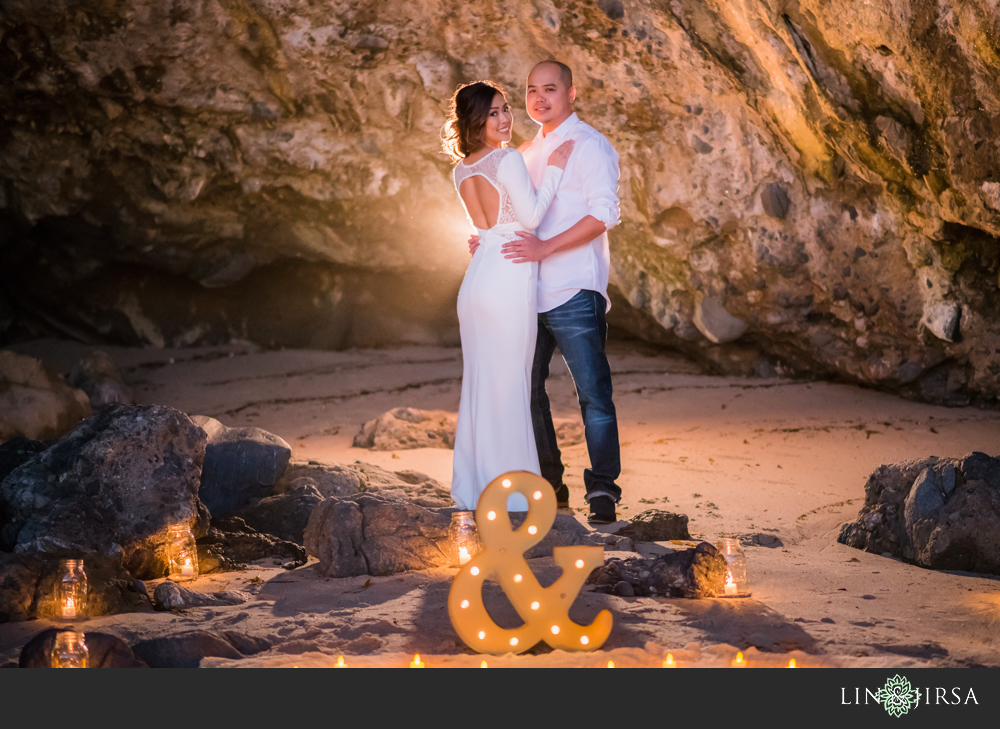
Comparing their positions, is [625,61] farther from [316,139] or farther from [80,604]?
[80,604]

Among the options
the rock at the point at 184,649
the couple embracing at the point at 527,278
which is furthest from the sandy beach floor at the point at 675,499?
the couple embracing at the point at 527,278

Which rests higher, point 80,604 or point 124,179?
point 124,179

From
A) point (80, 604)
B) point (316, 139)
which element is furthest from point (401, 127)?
point (80, 604)

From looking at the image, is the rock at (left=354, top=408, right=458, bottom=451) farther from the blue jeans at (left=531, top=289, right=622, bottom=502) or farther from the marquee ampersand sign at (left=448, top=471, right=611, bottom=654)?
the marquee ampersand sign at (left=448, top=471, right=611, bottom=654)

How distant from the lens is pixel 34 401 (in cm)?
726

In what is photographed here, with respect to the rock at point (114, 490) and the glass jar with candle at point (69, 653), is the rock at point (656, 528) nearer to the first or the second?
the rock at point (114, 490)

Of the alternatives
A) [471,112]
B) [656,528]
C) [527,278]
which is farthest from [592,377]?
[471,112]

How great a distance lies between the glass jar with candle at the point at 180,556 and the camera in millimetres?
3895

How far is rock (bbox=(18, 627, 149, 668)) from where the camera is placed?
2455 millimetres

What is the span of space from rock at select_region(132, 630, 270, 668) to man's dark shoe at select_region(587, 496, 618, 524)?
83.5 inches

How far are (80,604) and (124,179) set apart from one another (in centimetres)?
637

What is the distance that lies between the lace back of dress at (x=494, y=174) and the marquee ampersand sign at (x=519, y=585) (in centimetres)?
197

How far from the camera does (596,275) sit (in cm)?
449
